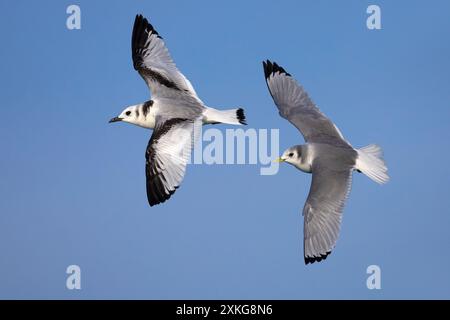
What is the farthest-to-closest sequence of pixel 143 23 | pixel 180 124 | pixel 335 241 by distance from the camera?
1. pixel 143 23
2. pixel 180 124
3. pixel 335 241

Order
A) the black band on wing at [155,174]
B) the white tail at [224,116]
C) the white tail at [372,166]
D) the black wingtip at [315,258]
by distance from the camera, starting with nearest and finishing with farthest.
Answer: the black wingtip at [315,258], the black band on wing at [155,174], the white tail at [372,166], the white tail at [224,116]

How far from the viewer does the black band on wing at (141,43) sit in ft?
16.9

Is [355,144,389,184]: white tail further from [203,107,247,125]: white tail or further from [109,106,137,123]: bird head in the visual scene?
[109,106,137,123]: bird head

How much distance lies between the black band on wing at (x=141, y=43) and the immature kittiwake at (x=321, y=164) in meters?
0.80

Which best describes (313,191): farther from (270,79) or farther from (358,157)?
(270,79)

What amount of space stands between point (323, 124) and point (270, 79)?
55 cm

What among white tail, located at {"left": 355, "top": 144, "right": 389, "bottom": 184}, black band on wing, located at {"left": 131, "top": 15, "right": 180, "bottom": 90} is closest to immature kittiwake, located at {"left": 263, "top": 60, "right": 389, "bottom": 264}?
white tail, located at {"left": 355, "top": 144, "right": 389, "bottom": 184}

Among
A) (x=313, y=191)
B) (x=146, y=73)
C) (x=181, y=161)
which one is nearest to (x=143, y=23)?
(x=146, y=73)

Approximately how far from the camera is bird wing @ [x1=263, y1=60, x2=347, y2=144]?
4891 mm

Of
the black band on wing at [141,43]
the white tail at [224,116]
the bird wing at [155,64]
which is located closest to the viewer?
the white tail at [224,116]

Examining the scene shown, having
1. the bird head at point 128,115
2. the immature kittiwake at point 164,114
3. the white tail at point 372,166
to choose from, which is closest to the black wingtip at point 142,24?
the immature kittiwake at point 164,114

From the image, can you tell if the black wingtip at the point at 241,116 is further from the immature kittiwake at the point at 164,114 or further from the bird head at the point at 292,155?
the bird head at the point at 292,155

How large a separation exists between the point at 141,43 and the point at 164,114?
0.74 m

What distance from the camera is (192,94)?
499 centimetres
